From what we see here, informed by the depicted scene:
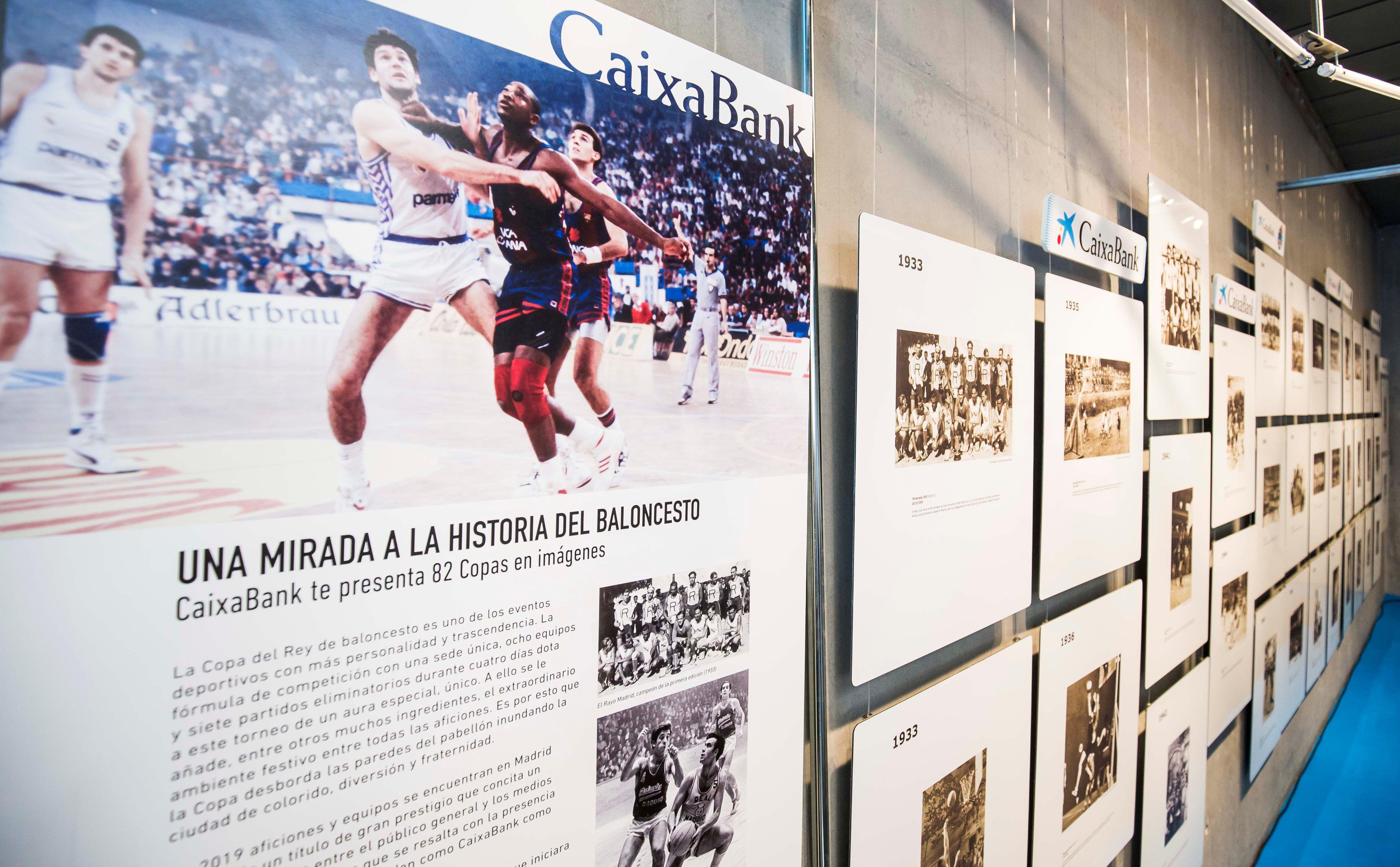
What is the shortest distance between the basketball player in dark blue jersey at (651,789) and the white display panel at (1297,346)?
3.75m

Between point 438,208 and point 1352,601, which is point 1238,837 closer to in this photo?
point 1352,601

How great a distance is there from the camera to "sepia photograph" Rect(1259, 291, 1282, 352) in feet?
9.38

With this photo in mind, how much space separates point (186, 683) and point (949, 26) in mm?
1514

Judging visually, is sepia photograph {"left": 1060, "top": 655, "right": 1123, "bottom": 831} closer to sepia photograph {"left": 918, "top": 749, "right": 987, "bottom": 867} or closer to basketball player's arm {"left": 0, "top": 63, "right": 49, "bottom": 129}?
sepia photograph {"left": 918, "top": 749, "right": 987, "bottom": 867}

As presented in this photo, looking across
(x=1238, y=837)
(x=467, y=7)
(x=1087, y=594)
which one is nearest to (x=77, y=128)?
(x=467, y=7)

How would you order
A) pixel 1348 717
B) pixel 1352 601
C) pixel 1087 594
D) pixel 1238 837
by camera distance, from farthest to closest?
pixel 1352 601
pixel 1348 717
pixel 1238 837
pixel 1087 594

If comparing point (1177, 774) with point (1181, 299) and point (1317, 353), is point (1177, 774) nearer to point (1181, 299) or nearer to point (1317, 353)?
point (1181, 299)

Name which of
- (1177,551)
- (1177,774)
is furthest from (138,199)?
(1177,774)

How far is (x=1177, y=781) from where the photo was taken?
7.10 ft

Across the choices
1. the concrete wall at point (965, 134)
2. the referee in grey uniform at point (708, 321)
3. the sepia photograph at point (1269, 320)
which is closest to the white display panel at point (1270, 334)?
the sepia photograph at point (1269, 320)

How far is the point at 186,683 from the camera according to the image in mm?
516

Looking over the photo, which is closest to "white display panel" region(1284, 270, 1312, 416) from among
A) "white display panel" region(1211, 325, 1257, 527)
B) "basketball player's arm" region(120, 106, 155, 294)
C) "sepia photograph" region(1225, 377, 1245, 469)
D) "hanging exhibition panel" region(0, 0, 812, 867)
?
"white display panel" region(1211, 325, 1257, 527)

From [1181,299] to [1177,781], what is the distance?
154 cm

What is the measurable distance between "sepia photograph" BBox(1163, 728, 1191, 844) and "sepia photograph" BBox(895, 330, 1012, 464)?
153 cm
